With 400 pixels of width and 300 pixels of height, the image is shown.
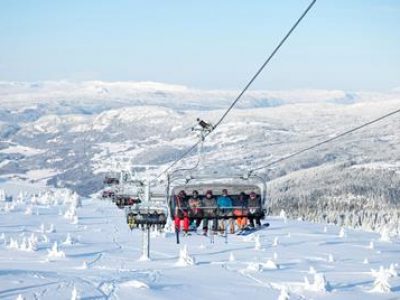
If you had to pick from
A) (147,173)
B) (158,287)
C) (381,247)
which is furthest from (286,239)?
(147,173)

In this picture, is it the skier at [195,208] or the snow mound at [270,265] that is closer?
the skier at [195,208]

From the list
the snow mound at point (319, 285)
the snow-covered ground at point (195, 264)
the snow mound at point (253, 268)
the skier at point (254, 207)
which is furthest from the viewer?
the snow mound at point (253, 268)

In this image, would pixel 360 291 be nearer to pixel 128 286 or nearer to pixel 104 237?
pixel 128 286

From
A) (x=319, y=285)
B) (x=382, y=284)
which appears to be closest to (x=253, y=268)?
(x=319, y=285)

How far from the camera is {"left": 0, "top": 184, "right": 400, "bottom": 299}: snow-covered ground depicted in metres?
43.6

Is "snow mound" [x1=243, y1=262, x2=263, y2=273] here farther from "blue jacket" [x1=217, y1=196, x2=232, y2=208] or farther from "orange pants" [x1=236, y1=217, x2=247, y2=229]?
"blue jacket" [x1=217, y1=196, x2=232, y2=208]

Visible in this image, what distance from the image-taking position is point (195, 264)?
5841 centimetres

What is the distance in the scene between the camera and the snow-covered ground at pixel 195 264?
143 feet

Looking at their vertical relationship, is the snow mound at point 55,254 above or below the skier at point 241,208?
below

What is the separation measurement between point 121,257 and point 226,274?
39.8 ft

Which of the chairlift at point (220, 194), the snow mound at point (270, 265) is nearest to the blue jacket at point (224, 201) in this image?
the chairlift at point (220, 194)

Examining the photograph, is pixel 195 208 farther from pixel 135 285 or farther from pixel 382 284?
pixel 382 284

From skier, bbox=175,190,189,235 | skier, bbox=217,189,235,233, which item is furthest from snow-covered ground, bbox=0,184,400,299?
skier, bbox=217,189,235,233

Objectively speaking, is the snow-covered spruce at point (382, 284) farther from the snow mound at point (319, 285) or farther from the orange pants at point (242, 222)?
the orange pants at point (242, 222)
